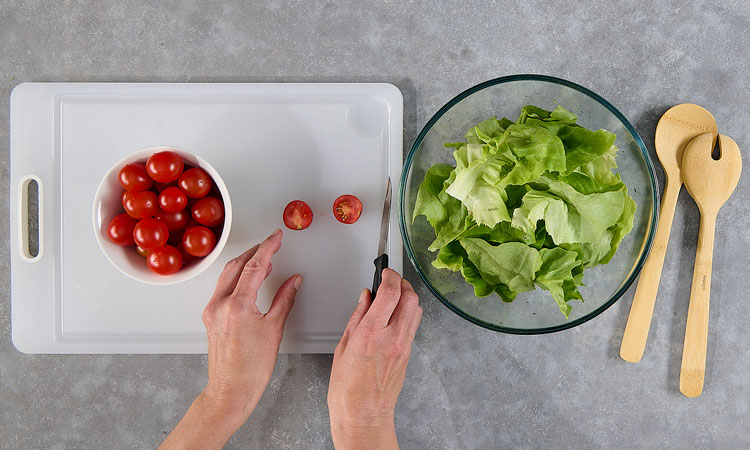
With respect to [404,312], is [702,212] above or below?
above

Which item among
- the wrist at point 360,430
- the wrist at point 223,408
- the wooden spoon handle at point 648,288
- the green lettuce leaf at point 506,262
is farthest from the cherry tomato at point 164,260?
the wooden spoon handle at point 648,288

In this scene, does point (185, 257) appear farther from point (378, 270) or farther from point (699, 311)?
point (699, 311)

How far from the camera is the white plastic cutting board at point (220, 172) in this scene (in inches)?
38.5

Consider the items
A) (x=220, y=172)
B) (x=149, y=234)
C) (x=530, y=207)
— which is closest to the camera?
(x=530, y=207)

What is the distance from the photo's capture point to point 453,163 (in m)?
0.89

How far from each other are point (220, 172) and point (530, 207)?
0.56 meters

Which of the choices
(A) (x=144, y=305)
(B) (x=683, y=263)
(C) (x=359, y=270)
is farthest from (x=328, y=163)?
(B) (x=683, y=263)

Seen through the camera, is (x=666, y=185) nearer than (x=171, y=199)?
No

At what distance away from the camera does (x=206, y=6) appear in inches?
39.6

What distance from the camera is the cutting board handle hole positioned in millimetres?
984

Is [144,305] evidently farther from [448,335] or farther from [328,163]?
[448,335]

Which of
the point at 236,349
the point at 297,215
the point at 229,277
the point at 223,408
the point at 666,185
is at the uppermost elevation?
the point at 666,185

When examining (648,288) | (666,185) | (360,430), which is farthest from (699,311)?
(360,430)

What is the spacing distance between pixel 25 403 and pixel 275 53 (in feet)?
2.72
